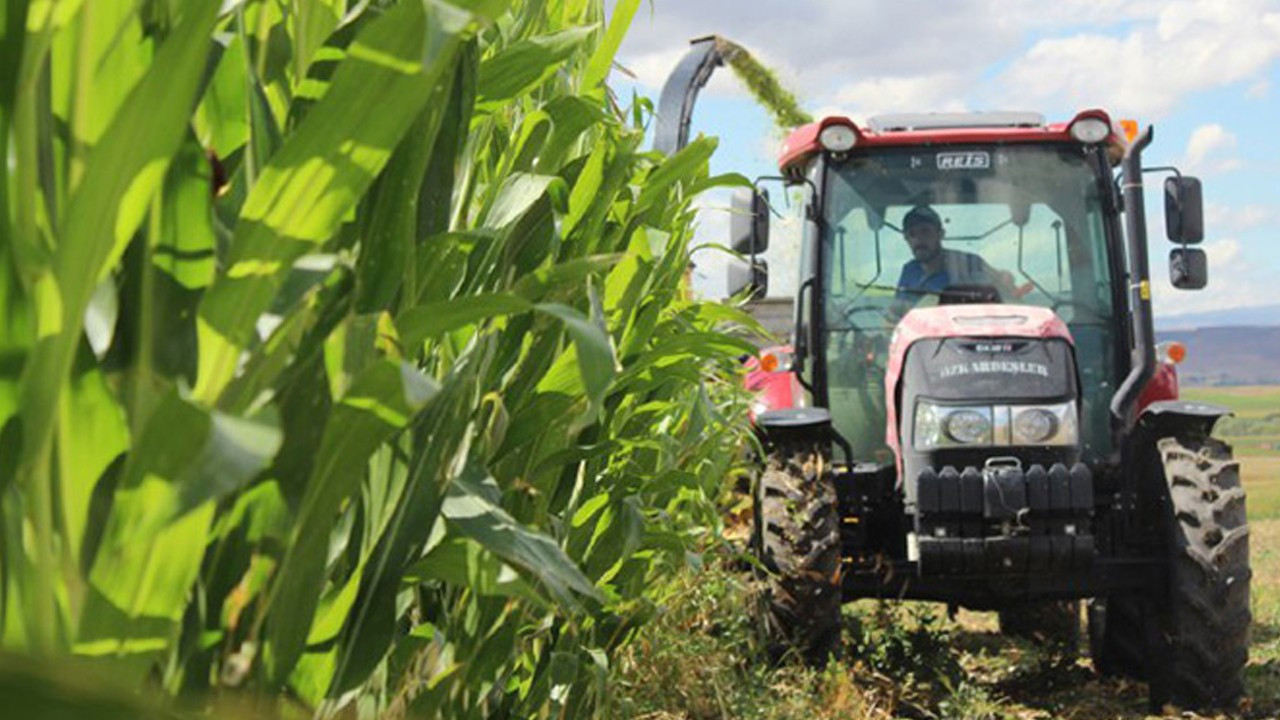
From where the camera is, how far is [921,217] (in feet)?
18.4

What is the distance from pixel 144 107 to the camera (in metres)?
0.82

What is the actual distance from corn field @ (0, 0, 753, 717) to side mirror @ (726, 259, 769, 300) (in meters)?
3.90

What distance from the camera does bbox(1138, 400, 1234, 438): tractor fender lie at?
4.96m

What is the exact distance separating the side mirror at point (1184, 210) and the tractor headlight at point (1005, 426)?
33.8 inches

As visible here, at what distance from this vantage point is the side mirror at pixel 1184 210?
5.34 meters

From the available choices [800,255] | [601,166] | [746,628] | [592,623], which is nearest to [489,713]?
[592,623]

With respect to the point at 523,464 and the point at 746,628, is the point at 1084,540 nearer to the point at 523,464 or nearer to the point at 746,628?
the point at 746,628

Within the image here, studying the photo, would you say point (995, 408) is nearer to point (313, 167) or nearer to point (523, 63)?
point (523, 63)

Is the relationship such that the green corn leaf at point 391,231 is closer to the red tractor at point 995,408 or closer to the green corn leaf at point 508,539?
the green corn leaf at point 508,539

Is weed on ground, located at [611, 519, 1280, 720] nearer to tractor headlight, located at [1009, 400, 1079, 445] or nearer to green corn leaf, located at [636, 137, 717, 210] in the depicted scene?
tractor headlight, located at [1009, 400, 1079, 445]

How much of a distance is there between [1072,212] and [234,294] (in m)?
5.12

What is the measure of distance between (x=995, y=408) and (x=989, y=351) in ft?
0.70

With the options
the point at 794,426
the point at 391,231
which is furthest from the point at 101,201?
the point at 794,426

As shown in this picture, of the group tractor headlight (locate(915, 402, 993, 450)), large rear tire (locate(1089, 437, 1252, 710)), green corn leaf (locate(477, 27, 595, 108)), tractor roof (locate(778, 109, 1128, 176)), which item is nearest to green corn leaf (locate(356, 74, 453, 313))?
green corn leaf (locate(477, 27, 595, 108))
